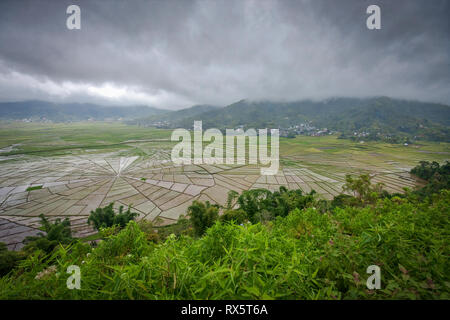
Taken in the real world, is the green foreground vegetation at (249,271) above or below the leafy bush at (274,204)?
above

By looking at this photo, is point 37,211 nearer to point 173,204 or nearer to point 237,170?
point 173,204

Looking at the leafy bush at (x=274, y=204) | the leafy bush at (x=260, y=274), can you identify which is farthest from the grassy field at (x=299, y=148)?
the leafy bush at (x=260, y=274)

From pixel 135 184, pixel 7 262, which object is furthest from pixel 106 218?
pixel 135 184

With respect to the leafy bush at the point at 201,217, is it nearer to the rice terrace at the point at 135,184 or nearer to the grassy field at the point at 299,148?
the rice terrace at the point at 135,184

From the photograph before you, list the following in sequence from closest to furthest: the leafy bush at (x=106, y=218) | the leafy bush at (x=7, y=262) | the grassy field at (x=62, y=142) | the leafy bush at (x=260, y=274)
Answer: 1. the leafy bush at (x=260, y=274)
2. the leafy bush at (x=7, y=262)
3. the leafy bush at (x=106, y=218)
4. the grassy field at (x=62, y=142)

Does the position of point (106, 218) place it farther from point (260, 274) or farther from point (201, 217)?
point (260, 274)

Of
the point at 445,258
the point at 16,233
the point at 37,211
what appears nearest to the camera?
the point at 445,258

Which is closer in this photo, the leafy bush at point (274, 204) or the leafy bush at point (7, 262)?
the leafy bush at point (7, 262)

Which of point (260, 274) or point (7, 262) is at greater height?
point (260, 274)

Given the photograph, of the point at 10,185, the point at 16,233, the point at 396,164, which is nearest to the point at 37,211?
the point at 16,233
